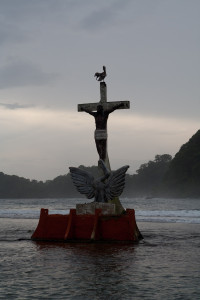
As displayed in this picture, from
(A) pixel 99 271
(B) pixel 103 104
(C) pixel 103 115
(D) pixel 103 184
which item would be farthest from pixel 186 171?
(A) pixel 99 271

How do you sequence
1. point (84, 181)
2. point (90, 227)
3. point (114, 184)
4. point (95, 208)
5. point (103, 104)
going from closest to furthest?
point (90, 227) → point (95, 208) → point (114, 184) → point (84, 181) → point (103, 104)

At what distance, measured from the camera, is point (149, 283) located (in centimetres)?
825

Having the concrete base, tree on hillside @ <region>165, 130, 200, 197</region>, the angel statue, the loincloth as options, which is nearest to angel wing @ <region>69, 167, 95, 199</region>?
the angel statue

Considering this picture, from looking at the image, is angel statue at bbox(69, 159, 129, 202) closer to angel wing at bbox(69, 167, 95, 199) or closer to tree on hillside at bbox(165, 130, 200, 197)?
angel wing at bbox(69, 167, 95, 199)

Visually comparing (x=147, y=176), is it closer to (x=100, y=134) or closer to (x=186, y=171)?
(x=186, y=171)

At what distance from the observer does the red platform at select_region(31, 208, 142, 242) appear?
14156mm

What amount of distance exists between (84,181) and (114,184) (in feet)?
3.77

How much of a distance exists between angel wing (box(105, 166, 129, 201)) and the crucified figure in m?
1.68

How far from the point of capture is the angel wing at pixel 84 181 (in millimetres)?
15180

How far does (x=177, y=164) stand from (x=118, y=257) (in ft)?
392

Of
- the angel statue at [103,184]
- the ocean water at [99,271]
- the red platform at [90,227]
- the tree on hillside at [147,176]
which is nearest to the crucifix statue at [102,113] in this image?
the angel statue at [103,184]

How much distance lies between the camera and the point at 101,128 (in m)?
16.3

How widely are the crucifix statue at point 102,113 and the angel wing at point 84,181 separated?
1.36 metres

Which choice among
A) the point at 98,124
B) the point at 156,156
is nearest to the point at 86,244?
the point at 98,124
